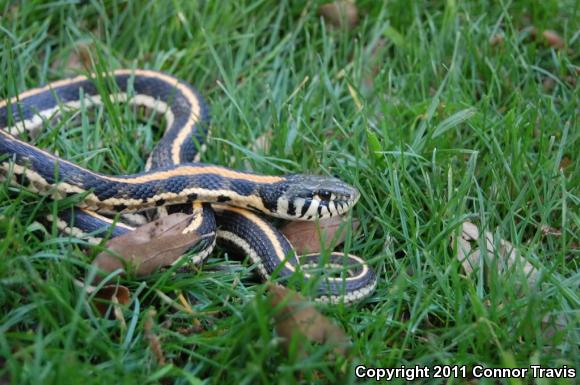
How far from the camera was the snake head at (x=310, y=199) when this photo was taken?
4125 millimetres

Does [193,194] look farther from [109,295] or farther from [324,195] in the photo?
[109,295]

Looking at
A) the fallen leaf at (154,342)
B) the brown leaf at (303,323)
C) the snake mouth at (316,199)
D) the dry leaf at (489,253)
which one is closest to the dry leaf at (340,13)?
the snake mouth at (316,199)

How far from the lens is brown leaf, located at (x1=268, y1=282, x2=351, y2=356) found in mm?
3057

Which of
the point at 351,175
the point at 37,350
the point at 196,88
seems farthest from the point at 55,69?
the point at 37,350

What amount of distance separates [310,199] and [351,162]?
0.49 metres

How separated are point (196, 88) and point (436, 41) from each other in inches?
80.2

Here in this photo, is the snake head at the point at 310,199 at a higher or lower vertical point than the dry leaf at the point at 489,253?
higher

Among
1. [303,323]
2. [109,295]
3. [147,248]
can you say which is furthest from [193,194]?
[303,323]

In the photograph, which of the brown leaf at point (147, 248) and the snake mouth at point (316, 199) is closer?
the brown leaf at point (147, 248)

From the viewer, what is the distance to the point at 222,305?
354cm

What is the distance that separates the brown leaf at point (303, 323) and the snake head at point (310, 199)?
1113 millimetres

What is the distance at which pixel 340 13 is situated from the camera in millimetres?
5660
